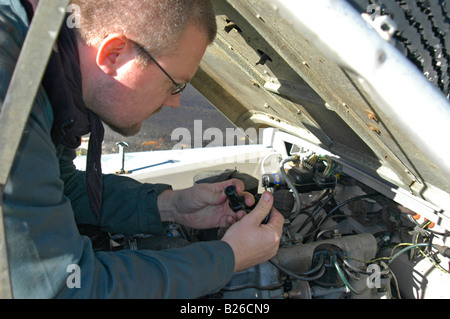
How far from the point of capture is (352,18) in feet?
2.05

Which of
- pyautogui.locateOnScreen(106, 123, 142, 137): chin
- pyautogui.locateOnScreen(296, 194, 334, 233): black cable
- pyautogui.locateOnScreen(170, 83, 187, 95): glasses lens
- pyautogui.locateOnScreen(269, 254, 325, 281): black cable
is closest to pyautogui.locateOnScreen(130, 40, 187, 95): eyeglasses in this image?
pyautogui.locateOnScreen(170, 83, 187, 95): glasses lens

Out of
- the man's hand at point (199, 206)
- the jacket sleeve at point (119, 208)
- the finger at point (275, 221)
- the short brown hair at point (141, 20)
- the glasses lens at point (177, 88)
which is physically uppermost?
the short brown hair at point (141, 20)

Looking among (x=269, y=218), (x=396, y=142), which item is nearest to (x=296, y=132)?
(x=269, y=218)

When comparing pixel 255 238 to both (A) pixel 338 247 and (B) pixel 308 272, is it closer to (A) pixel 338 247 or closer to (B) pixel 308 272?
(B) pixel 308 272

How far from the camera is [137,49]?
43.7 inches

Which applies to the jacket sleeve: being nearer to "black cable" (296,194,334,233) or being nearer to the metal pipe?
"black cable" (296,194,334,233)

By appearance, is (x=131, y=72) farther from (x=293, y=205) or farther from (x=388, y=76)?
(x=293, y=205)

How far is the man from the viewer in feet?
2.65

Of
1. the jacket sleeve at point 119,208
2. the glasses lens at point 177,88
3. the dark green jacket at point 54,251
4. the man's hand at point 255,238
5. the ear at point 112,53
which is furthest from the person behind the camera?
the jacket sleeve at point 119,208

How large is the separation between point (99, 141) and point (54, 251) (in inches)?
23.7

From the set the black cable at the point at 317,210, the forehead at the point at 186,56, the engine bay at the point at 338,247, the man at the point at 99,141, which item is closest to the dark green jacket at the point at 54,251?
the man at the point at 99,141

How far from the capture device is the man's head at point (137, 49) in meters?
1.08

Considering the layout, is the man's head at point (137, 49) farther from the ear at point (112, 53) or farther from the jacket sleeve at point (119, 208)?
the jacket sleeve at point (119, 208)

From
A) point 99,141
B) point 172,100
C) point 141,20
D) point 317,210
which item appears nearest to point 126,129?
point 99,141
